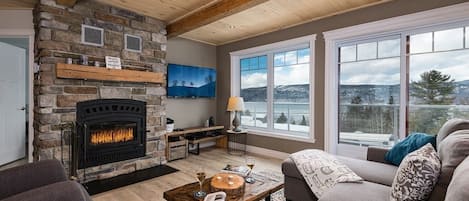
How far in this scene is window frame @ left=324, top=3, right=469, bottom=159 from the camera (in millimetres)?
2689

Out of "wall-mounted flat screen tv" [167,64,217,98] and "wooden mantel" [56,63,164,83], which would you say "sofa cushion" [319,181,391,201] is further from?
"wall-mounted flat screen tv" [167,64,217,98]

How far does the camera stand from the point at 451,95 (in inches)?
109

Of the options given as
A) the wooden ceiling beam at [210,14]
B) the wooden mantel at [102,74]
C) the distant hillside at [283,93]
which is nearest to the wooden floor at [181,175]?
the distant hillside at [283,93]

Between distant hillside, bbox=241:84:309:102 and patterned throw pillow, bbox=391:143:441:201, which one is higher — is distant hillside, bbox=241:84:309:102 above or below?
above

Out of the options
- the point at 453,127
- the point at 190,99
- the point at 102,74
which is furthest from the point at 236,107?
the point at 453,127

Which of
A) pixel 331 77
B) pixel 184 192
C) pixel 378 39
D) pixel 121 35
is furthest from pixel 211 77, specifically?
pixel 184 192

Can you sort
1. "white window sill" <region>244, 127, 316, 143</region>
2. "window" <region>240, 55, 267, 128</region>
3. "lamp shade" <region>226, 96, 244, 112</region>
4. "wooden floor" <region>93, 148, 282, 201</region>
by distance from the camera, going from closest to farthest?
"wooden floor" <region>93, 148, 282, 201</region> < "white window sill" <region>244, 127, 316, 143</region> < "lamp shade" <region>226, 96, 244, 112</region> < "window" <region>240, 55, 267, 128</region>

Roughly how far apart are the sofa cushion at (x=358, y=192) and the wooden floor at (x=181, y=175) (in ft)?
5.88

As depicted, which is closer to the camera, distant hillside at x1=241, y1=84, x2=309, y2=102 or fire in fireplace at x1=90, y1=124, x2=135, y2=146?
fire in fireplace at x1=90, y1=124, x2=135, y2=146

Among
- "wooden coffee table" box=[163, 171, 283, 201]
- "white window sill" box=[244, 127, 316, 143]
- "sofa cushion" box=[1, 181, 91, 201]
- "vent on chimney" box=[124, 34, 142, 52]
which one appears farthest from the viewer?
"white window sill" box=[244, 127, 316, 143]

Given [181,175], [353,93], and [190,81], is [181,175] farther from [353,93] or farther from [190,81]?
[353,93]

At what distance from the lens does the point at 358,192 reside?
165 cm

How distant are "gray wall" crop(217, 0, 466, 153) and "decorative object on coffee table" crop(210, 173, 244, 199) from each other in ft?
7.69

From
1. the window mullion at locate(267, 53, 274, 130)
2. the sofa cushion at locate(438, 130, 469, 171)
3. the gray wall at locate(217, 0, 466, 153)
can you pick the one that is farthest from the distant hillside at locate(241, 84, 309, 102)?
the sofa cushion at locate(438, 130, 469, 171)
